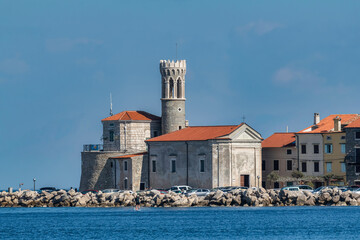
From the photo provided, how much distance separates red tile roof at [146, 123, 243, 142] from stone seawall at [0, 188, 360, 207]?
27.9 ft

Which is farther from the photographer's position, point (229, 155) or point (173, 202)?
point (229, 155)

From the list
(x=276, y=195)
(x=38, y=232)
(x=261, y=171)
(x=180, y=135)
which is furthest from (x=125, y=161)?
(x=38, y=232)

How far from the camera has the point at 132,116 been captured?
108 m

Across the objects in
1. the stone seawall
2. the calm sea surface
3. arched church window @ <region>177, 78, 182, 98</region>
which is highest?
arched church window @ <region>177, 78, 182, 98</region>

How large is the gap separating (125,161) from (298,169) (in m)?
15.3

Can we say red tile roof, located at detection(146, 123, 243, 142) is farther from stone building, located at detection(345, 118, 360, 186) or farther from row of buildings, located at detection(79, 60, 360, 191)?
stone building, located at detection(345, 118, 360, 186)

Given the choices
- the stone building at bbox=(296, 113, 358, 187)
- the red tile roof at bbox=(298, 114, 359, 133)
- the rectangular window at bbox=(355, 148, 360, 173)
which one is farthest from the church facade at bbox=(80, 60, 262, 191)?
the rectangular window at bbox=(355, 148, 360, 173)

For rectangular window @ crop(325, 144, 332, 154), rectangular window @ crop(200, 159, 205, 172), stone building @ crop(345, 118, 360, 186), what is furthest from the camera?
rectangular window @ crop(325, 144, 332, 154)

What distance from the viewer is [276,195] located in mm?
90688

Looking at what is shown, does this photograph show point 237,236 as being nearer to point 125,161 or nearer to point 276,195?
point 276,195

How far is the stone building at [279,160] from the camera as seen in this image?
105m

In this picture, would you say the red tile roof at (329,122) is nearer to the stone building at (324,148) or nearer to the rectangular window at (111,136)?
the stone building at (324,148)

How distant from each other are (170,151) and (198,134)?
9.32 ft

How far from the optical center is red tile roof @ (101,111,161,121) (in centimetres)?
10750
